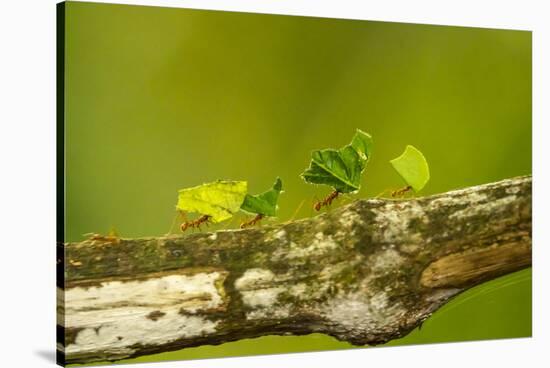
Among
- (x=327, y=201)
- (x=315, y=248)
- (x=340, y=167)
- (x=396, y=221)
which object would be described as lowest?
(x=315, y=248)

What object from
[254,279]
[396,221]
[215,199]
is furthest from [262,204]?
[396,221]

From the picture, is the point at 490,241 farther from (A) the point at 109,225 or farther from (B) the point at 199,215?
(A) the point at 109,225

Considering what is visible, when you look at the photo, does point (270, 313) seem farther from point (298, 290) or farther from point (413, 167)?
point (413, 167)

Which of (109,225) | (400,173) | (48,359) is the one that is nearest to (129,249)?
(109,225)

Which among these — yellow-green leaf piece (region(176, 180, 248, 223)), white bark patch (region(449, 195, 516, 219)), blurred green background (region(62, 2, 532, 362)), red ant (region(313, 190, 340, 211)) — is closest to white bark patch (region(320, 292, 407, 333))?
blurred green background (region(62, 2, 532, 362))

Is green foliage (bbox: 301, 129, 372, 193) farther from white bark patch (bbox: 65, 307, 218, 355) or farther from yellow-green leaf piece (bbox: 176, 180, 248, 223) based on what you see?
white bark patch (bbox: 65, 307, 218, 355)

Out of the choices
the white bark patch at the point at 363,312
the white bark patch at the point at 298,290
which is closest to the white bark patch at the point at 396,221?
the white bark patch at the point at 363,312
